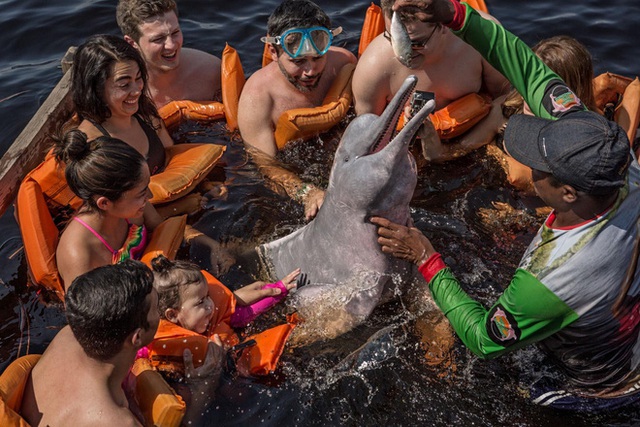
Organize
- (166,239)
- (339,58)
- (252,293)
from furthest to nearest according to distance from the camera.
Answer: (339,58)
(166,239)
(252,293)

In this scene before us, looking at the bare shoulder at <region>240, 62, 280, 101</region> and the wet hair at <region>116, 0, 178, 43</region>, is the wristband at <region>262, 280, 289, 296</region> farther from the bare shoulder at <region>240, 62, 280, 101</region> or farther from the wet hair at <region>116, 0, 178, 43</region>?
the wet hair at <region>116, 0, 178, 43</region>

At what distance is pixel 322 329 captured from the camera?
17.5ft

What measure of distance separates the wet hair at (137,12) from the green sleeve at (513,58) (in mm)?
3474

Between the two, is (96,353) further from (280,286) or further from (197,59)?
(197,59)

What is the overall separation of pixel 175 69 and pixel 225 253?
2.53 metres

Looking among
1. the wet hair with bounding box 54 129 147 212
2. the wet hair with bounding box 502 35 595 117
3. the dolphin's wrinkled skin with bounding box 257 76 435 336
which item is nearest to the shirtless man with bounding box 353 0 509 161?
the wet hair with bounding box 502 35 595 117

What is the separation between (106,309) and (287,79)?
3.90 meters

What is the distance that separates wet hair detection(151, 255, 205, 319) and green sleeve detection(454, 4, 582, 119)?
2.54 metres

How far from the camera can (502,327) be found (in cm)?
402

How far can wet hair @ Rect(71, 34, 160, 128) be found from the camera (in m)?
5.94

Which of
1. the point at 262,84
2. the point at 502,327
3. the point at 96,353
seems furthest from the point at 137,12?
the point at 502,327

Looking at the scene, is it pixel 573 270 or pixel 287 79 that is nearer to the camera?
pixel 573 270

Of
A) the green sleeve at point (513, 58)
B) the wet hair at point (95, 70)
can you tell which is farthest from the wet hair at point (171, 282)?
the green sleeve at point (513, 58)

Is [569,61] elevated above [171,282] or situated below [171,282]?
above
